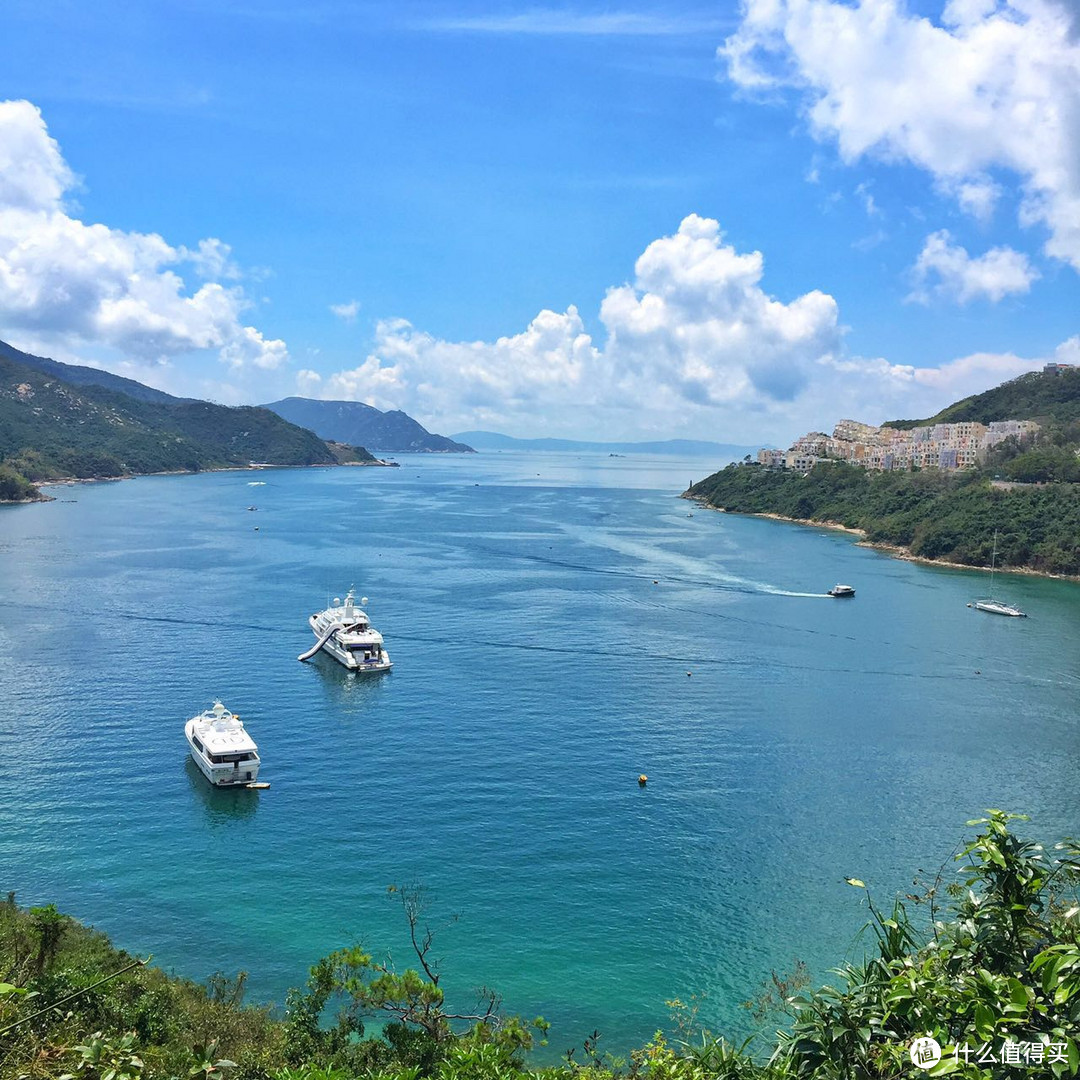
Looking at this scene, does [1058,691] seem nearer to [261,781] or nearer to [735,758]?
[735,758]

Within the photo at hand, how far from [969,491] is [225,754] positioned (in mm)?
100302

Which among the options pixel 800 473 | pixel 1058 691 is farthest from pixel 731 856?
pixel 800 473

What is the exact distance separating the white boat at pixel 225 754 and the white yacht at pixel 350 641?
1327cm

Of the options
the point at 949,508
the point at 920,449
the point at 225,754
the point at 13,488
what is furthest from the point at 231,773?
the point at 920,449

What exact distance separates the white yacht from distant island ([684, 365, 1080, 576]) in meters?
71.8

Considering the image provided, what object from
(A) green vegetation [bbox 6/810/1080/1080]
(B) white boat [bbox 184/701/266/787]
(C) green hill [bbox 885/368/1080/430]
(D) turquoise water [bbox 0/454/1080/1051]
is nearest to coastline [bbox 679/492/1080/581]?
(D) turquoise water [bbox 0/454/1080/1051]

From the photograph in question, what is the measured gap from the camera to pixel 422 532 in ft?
353

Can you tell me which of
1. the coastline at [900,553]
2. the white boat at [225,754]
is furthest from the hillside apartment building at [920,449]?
the white boat at [225,754]

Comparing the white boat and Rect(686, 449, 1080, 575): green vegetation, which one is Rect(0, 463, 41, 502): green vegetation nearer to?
Rect(686, 449, 1080, 575): green vegetation

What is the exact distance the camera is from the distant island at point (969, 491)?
91.7 metres

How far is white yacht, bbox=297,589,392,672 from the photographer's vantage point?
46.8 m

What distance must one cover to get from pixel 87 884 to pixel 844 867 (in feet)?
75.8

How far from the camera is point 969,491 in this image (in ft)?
347

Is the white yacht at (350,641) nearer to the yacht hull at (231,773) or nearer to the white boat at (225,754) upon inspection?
the white boat at (225,754)
